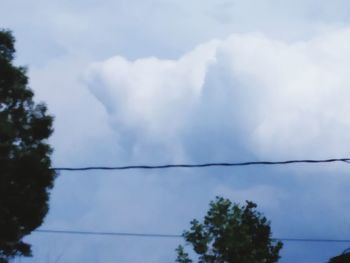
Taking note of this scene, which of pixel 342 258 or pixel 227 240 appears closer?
pixel 342 258

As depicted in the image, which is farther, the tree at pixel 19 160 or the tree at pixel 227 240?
the tree at pixel 227 240

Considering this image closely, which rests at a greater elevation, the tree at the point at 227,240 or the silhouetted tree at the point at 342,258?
the tree at the point at 227,240

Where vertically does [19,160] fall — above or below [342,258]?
above

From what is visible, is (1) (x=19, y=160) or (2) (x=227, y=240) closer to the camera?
(1) (x=19, y=160)

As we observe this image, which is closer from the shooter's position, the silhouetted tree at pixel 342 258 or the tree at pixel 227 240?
the silhouetted tree at pixel 342 258

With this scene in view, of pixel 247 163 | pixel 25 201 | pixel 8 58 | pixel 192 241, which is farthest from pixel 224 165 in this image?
pixel 192 241

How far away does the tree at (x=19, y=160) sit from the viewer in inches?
790

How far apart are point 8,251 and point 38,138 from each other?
13.5 ft

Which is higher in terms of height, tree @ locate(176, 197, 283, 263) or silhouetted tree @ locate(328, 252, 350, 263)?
tree @ locate(176, 197, 283, 263)

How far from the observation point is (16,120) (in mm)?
21094

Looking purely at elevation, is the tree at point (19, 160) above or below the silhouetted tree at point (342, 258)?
above

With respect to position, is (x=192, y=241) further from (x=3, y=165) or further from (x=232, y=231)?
(x=3, y=165)

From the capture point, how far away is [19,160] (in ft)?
66.8

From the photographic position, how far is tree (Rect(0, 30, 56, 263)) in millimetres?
20078
